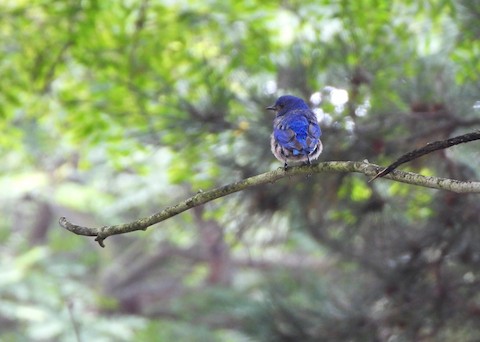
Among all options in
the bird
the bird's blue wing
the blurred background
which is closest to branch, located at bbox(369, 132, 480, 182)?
the bird

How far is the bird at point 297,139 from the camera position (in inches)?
111

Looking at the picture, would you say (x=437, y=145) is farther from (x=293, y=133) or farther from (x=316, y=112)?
(x=316, y=112)

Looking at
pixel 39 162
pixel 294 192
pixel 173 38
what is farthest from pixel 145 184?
pixel 294 192

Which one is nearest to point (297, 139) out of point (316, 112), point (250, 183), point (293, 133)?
point (293, 133)

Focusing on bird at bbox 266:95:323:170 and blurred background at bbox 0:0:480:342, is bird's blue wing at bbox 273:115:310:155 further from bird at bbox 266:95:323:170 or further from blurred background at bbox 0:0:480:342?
blurred background at bbox 0:0:480:342

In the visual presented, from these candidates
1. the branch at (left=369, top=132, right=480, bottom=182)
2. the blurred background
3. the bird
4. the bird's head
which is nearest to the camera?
the branch at (left=369, top=132, right=480, bottom=182)

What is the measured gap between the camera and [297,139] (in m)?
2.88

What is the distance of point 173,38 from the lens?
5.67 meters

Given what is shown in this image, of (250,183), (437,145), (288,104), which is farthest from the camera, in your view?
(288,104)

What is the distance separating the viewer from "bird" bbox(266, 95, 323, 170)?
2.82 m

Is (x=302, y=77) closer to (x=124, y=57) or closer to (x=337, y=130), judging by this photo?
(x=337, y=130)

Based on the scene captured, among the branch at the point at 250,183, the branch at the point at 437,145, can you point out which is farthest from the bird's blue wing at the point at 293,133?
the branch at the point at 437,145

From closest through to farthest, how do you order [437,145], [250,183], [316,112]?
[437,145]
[250,183]
[316,112]

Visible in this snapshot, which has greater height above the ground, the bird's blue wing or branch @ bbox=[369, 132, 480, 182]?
the bird's blue wing
